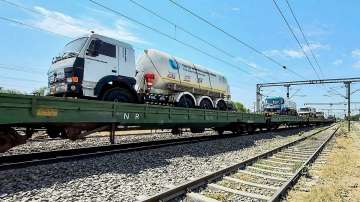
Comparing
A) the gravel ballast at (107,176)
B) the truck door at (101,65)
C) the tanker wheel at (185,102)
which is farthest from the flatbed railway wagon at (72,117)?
the tanker wheel at (185,102)

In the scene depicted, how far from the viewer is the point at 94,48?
35.7 feet

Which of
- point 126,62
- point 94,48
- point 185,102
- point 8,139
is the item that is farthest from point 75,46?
point 185,102

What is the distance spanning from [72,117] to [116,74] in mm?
3453

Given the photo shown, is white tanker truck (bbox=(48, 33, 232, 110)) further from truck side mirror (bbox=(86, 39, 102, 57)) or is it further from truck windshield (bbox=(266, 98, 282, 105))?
truck windshield (bbox=(266, 98, 282, 105))

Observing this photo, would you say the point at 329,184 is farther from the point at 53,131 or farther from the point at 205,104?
the point at 205,104

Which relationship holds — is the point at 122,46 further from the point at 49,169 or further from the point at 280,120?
the point at 280,120

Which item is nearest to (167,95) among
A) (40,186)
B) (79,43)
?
(79,43)

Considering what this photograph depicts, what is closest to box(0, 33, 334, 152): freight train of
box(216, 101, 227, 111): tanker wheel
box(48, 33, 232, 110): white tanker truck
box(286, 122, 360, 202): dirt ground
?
box(48, 33, 232, 110): white tanker truck

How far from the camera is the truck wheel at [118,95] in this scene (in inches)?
434

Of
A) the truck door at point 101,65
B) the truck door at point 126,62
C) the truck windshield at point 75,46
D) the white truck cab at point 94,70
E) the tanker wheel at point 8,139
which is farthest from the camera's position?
the truck door at point 126,62

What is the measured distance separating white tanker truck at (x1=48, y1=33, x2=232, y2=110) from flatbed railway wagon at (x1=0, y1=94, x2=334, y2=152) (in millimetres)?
1144

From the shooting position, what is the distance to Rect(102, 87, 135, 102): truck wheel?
36.2 feet

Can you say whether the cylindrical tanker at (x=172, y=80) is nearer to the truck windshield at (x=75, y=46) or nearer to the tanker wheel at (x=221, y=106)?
the tanker wheel at (x=221, y=106)

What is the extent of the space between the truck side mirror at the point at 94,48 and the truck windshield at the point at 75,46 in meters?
0.29
